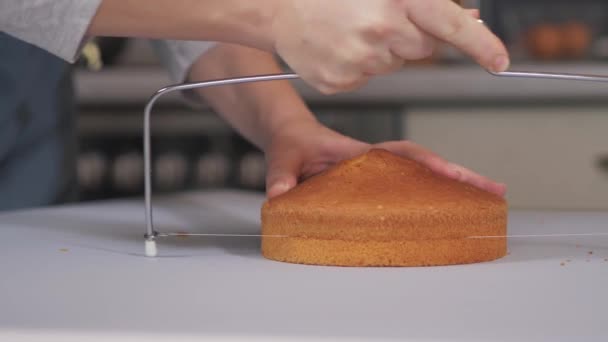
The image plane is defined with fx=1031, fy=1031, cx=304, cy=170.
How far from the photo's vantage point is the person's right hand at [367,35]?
67 cm

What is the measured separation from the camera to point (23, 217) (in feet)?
3.48

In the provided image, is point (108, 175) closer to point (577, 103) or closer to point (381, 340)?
point (577, 103)

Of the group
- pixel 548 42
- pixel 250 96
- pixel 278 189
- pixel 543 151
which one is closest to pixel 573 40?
pixel 548 42

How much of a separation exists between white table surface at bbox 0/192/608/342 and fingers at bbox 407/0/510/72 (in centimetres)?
15

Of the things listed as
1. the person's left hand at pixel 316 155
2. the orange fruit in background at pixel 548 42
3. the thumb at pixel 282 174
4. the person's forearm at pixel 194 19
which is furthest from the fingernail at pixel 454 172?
the orange fruit in background at pixel 548 42

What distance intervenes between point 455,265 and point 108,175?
A: 1594 millimetres

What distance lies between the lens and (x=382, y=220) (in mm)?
750

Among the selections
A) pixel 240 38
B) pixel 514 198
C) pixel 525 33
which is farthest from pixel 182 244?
pixel 525 33

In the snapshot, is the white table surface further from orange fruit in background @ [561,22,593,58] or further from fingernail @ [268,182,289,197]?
orange fruit in background @ [561,22,593,58]

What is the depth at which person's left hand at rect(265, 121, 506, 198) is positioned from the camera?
900mm

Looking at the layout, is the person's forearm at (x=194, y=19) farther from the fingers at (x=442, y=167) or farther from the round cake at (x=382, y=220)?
the fingers at (x=442, y=167)

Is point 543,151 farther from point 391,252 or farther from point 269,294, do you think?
point 269,294

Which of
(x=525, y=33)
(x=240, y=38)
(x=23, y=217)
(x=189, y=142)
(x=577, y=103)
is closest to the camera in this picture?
(x=240, y=38)

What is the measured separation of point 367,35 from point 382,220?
5.7 inches
